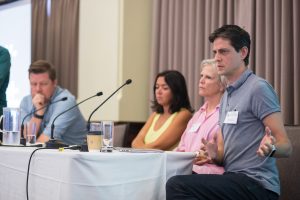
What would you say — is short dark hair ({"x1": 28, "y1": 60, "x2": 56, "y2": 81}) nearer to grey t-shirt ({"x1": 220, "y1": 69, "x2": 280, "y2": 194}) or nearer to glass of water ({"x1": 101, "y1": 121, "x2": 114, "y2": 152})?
glass of water ({"x1": 101, "y1": 121, "x2": 114, "y2": 152})

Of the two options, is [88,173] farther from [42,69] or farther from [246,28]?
[246,28]

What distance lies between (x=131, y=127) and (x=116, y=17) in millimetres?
1044

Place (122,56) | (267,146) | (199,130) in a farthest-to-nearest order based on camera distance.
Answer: (122,56)
(199,130)
(267,146)

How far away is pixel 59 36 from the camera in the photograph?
4930mm

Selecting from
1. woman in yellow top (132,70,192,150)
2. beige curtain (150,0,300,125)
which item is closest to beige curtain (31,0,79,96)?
beige curtain (150,0,300,125)

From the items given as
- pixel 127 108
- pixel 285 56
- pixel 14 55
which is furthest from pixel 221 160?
pixel 14 55

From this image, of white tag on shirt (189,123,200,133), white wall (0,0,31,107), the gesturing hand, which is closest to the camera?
the gesturing hand

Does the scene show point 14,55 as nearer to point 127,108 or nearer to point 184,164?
point 127,108

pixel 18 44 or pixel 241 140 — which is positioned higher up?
pixel 18 44

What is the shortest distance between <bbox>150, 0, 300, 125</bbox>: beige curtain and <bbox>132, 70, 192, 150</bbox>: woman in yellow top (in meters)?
0.51

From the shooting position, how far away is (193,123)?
2.84 m

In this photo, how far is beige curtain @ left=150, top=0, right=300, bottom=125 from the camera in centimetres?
316

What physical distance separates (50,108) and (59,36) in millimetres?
1811

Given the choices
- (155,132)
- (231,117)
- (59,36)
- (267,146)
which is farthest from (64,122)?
(59,36)
